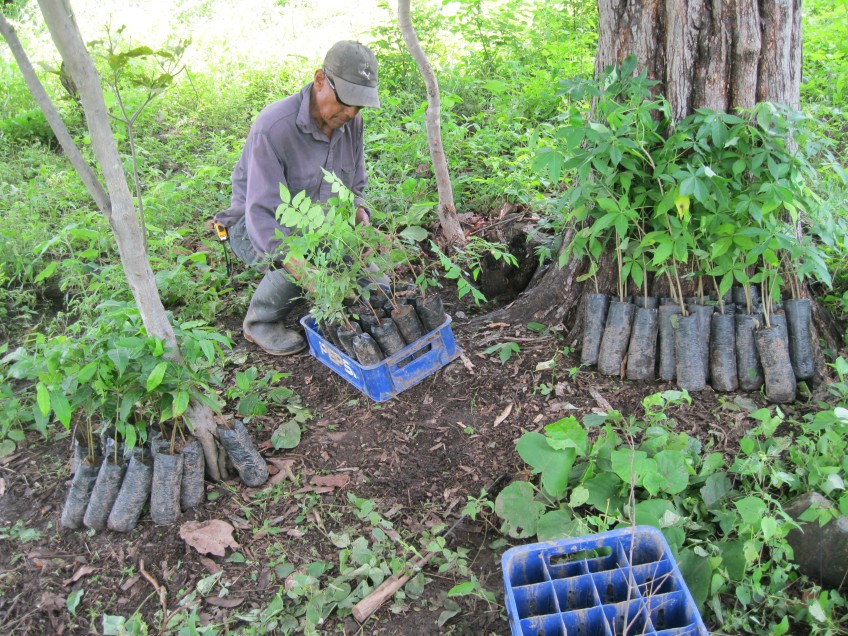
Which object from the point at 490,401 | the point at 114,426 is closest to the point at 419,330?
the point at 490,401

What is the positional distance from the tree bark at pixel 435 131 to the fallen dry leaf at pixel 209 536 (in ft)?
7.53

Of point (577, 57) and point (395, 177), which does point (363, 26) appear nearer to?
point (577, 57)

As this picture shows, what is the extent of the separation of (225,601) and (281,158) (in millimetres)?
2177

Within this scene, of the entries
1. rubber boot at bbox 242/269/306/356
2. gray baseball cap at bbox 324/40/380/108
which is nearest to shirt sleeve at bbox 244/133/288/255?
rubber boot at bbox 242/269/306/356

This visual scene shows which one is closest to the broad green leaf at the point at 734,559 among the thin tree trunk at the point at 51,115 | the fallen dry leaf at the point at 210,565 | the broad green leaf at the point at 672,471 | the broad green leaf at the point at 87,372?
the broad green leaf at the point at 672,471

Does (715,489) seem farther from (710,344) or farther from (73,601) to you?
(73,601)

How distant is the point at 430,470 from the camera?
291cm

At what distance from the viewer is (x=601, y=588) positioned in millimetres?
2002

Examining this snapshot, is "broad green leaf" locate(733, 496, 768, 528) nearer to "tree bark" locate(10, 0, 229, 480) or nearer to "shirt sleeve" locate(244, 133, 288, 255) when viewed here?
"tree bark" locate(10, 0, 229, 480)

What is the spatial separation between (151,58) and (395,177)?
5179 mm

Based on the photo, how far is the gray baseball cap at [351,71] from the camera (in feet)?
10.5

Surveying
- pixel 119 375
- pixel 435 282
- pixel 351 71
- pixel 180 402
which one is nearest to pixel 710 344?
pixel 435 282

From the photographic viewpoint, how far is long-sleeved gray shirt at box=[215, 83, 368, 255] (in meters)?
3.44

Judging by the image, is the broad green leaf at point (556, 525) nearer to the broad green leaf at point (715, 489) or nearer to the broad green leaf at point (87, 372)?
the broad green leaf at point (715, 489)
